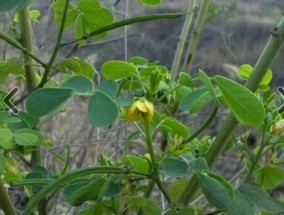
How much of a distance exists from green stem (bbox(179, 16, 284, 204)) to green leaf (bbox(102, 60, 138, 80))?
0.36 ft

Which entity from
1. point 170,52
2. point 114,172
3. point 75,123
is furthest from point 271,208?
point 170,52

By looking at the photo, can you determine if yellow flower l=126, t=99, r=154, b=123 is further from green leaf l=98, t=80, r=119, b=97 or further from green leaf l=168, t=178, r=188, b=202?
green leaf l=168, t=178, r=188, b=202

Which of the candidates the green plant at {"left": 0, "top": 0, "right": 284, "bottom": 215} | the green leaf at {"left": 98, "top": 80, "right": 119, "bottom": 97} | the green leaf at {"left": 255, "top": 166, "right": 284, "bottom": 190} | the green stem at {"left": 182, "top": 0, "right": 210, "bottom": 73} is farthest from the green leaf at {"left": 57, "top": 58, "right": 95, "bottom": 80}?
the green stem at {"left": 182, "top": 0, "right": 210, "bottom": 73}

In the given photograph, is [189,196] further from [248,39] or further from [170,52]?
[248,39]

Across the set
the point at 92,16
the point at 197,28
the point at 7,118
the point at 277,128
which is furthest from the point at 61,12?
the point at 197,28

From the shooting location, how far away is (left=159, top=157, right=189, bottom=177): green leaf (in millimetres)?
539

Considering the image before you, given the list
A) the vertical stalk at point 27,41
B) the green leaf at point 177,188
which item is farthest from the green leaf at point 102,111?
the green leaf at point 177,188

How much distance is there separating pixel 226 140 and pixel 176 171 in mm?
93

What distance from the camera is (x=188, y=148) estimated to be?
681mm

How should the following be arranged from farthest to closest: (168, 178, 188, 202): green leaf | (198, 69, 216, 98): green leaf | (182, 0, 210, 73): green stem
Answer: (182, 0, 210, 73): green stem, (168, 178, 188, 202): green leaf, (198, 69, 216, 98): green leaf

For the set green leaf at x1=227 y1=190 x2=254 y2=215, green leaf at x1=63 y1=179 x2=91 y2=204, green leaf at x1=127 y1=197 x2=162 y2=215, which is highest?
green leaf at x1=63 y1=179 x2=91 y2=204

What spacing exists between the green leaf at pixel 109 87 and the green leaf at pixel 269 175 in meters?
0.25

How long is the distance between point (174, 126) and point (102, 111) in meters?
0.16

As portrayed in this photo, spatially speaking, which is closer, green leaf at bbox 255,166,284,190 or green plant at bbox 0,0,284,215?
green plant at bbox 0,0,284,215
